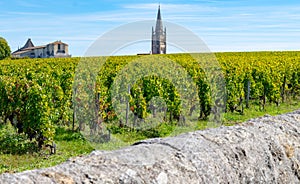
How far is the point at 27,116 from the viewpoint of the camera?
1129cm

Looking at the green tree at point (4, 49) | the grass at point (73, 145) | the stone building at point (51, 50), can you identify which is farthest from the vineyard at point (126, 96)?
the stone building at point (51, 50)

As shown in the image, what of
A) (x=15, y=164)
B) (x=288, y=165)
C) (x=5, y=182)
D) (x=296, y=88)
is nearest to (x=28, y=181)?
(x=5, y=182)

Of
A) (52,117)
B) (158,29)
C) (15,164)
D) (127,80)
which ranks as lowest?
(15,164)

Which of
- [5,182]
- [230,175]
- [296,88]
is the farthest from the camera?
[296,88]

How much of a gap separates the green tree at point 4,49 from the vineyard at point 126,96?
60.2 metres

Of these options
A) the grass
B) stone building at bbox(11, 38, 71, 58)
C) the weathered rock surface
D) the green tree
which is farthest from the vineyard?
stone building at bbox(11, 38, 71, 58)

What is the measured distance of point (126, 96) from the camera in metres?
13.8

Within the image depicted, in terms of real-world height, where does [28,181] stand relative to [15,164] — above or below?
above

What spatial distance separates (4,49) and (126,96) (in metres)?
68.7

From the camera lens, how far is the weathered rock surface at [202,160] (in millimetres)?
1738

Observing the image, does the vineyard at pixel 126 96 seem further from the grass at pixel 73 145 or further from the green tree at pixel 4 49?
the green tree at pixel 4 49

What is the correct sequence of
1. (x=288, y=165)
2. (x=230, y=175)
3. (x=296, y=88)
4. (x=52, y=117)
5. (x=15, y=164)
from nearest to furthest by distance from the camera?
1. (x=230, y=175)
2. (x=288, y=165)
3. (x=15, y=164)
4. (x=52, y=117)
5. (x=296, y=88)

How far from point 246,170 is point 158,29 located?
11971 mm

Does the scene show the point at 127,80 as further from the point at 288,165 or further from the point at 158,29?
the point at 288,165
